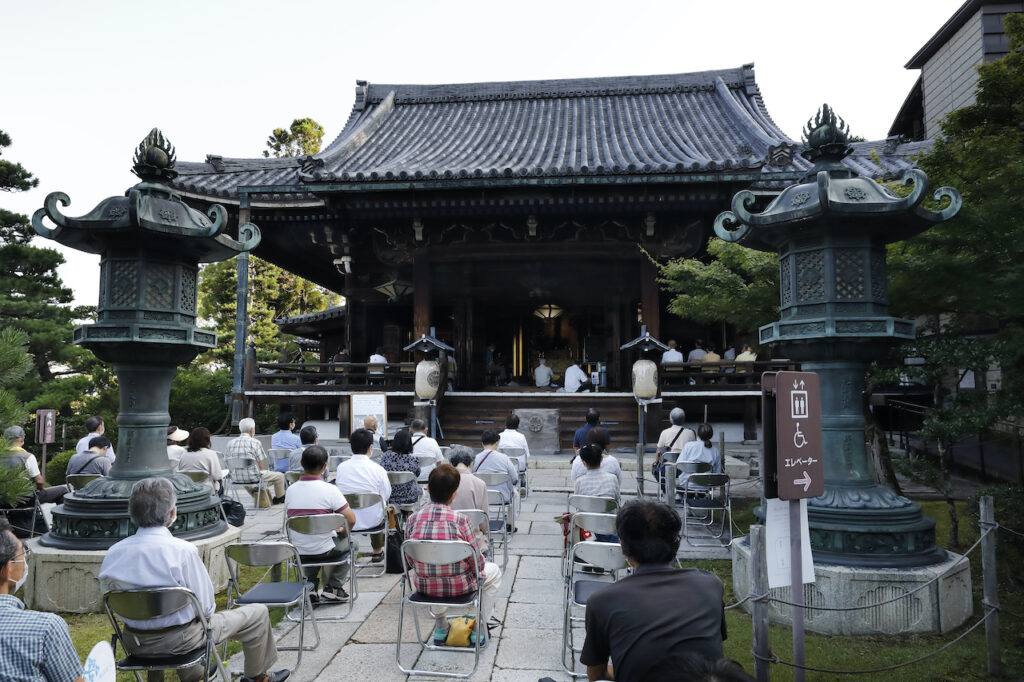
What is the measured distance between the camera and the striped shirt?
6.13 ft

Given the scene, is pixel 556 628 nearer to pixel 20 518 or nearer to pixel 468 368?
pixel 20 518

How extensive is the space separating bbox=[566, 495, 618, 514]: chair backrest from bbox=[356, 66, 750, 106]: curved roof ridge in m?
15.9

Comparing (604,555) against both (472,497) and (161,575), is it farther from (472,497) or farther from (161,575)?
(161,575)

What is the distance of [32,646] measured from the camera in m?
1.90

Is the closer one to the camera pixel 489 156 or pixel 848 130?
pixel 848 130

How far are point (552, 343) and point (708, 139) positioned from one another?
7.16 meters

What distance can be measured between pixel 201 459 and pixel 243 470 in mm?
1514

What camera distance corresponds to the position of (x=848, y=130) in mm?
4773

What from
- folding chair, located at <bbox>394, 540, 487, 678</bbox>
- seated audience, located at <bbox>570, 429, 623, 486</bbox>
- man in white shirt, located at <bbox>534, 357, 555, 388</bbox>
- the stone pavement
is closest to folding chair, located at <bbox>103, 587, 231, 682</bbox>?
the stone pavement

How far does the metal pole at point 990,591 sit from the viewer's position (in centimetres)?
352

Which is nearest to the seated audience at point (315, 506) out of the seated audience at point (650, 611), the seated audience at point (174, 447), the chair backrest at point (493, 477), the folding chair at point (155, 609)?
the folding chair at point (155, 609)

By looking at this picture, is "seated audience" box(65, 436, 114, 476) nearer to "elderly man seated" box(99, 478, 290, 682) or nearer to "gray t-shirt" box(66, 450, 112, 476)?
"gray t-shirt" box(66, 450, 112, 476)

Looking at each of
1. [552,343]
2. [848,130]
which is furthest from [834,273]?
[552,343]

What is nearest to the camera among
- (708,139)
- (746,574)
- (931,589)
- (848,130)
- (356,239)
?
(931,589)
